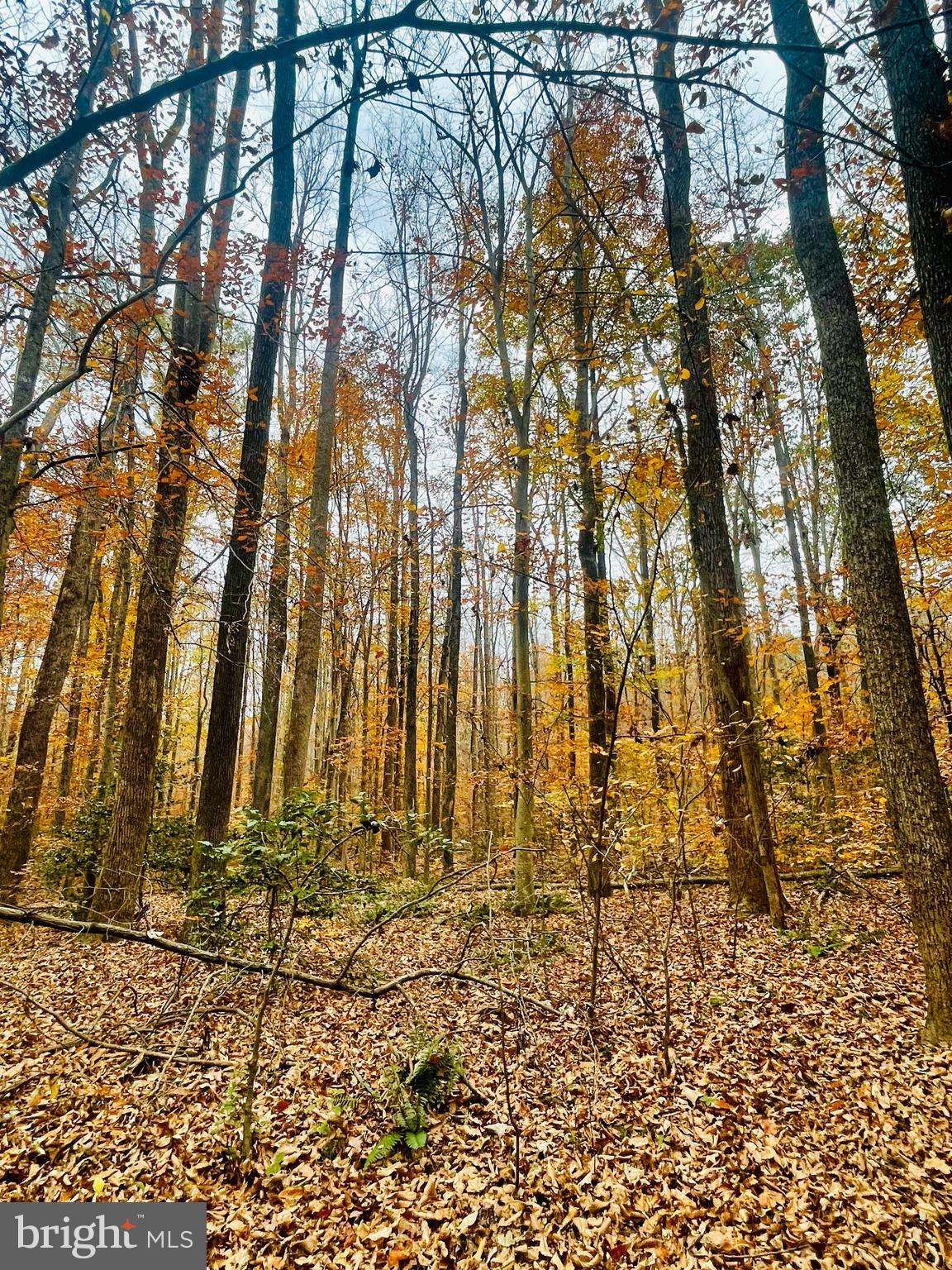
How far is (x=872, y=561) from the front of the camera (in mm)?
3738

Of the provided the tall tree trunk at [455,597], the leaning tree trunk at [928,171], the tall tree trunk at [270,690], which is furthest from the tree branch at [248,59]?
the tall tree trunk at [455,597]

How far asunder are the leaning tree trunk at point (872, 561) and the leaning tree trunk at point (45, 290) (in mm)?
4322

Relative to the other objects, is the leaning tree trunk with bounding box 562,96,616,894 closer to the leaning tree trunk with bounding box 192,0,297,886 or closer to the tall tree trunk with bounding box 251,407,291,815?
the leaning tree trunk with bounding box 192,0,297,886

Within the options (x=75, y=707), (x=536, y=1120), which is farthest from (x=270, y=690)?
(x=536, y=1120)

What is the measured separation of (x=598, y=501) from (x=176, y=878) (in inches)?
381

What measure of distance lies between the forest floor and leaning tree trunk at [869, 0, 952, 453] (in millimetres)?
3859

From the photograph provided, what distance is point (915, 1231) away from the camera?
2381 mm

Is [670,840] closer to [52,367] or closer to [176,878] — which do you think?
[176,878]

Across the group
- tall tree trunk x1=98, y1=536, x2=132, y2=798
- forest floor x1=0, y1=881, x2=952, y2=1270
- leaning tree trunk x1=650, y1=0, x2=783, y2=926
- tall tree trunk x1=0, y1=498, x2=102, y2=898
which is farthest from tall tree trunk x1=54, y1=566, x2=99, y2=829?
leaning tree trunk x1=650, y1=0, x2=783, y2=926

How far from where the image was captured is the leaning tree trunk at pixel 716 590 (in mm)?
5613

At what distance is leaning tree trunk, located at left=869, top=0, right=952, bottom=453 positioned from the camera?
10.3ft

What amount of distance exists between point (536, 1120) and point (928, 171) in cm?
591

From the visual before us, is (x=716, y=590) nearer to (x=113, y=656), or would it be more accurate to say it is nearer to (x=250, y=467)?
(x=250, y=467)

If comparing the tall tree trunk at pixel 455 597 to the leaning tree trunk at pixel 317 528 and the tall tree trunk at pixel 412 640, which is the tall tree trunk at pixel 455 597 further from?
the leaning tree trunk at pixel 317 528
